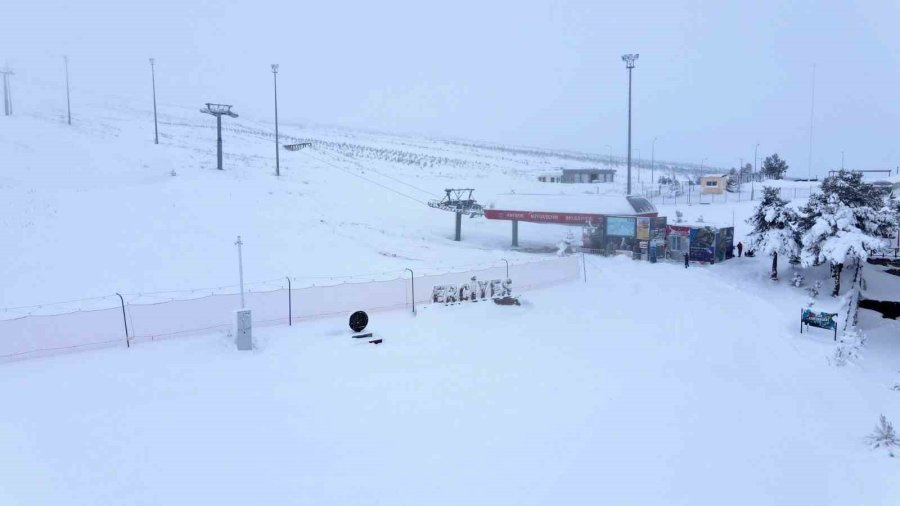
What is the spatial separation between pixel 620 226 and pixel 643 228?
1325 millimetres

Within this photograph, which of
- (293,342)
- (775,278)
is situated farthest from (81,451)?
(775,278)

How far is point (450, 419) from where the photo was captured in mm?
13312

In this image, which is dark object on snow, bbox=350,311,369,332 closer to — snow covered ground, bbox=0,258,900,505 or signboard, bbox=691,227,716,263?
snow covered ground, bbox=0,258,900,505

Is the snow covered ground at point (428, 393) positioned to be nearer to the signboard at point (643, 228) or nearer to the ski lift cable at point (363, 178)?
the signboard at point (643, 228)

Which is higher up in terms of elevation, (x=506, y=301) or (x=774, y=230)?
(x=774, y=230)

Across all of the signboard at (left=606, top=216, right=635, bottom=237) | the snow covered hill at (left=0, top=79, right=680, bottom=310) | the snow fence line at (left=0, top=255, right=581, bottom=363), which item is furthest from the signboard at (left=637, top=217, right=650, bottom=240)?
the snow fence line at (left=0, top=255, right=581, bottom=363)

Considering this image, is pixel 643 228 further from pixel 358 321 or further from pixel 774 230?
pixel 358 321

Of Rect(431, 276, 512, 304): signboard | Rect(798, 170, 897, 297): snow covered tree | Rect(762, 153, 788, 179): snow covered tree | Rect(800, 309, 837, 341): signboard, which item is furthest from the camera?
Rect(762, 153, 788, 179): snow covered tree

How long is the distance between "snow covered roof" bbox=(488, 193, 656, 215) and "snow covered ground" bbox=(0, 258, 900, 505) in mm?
15951

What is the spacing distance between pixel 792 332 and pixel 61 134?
2261 inches

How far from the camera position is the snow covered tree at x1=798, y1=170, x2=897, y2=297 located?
2648 centimetres

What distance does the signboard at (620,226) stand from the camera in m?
35.1

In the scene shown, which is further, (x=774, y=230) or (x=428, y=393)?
(x=774, y=230)

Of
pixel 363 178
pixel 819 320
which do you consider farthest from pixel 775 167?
pixel 819 320
